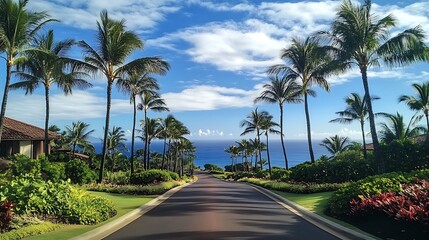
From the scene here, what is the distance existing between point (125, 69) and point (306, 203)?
15.0 metres

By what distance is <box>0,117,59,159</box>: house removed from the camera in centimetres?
3067

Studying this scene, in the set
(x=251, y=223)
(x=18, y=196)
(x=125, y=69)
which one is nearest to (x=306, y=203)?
(x=251, y=223)

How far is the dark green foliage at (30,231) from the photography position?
767 centimetres

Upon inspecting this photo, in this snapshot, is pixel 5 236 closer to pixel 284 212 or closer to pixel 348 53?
pixel 284 212

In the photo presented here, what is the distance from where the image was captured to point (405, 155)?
827 inches

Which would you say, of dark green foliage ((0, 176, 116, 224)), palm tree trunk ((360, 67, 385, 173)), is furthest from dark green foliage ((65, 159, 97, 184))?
palm tree trunk ((360, 67, 385, 173))

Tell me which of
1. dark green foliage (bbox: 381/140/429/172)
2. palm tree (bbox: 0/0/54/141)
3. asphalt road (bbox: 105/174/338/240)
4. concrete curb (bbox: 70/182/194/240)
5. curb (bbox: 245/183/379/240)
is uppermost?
palm tree (bbox: 0/0/54/141)

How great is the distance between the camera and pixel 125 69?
80.3 ft

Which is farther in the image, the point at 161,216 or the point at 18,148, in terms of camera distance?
the point at 18,148

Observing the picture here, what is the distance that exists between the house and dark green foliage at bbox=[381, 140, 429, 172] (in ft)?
88.9

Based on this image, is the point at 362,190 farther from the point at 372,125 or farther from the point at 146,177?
the point at 146,177

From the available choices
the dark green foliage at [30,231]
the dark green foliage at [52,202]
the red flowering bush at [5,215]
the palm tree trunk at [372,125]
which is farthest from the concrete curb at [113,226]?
the palm tree trunk at [372,125]

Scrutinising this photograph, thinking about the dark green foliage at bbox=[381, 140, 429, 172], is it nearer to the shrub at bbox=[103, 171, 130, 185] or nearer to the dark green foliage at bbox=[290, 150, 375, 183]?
the dark green foliage at bbox=[290, 150, 375, 183]

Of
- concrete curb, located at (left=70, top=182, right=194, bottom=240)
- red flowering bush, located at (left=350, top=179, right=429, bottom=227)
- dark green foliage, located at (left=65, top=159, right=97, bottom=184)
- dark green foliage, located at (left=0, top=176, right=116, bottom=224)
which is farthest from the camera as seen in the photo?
dark green foliage, located at (left=65, top=159, right=97, bottom=184)
